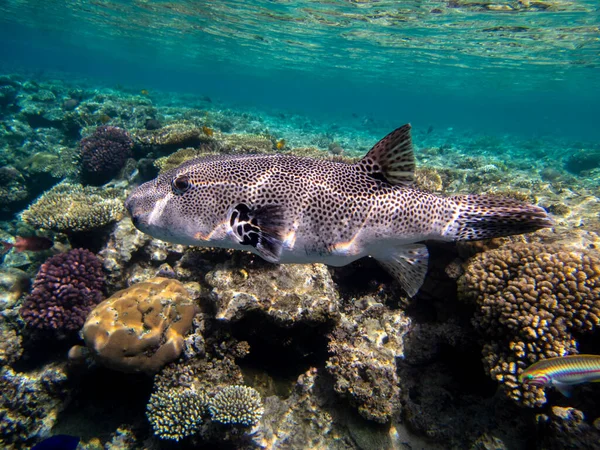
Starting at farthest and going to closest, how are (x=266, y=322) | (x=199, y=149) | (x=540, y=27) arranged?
(x=540, y=27) < (x=199, y=149) < (x=266, y=322)

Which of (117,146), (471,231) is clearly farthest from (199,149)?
(471,231)

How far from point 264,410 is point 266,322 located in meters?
1.21

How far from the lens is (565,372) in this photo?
2.74 metres

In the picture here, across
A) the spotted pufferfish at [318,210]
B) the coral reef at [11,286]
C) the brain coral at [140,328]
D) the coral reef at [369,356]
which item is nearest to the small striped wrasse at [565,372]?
the spotted pufferfish at [318,210]

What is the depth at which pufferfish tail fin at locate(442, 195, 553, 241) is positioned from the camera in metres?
3.15

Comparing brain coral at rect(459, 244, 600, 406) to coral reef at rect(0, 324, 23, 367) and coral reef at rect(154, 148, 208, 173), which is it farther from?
coral reef at rect(154, 148, 208, 173)

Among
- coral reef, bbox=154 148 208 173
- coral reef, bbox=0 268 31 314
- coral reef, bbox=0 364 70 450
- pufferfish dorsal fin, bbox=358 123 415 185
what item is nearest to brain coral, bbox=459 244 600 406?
pufferfish dorsal fin, bbox=358 123 415 185

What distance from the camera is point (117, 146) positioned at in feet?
34.8

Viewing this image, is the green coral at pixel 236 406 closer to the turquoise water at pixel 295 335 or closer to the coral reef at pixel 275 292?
the turquoise water at pixel 295 335

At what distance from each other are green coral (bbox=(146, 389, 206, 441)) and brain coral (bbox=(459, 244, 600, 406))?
355cm

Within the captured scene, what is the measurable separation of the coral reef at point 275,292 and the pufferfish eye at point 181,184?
1.51m

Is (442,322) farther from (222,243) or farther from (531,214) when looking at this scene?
(222,243)

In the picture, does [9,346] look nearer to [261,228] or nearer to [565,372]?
[261,228]

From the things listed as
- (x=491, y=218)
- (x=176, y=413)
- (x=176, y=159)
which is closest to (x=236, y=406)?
(x=176, y=413)
